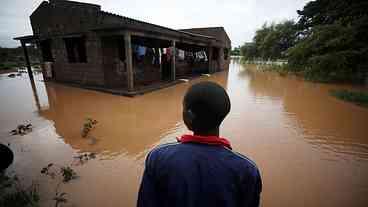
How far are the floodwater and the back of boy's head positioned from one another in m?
1.90

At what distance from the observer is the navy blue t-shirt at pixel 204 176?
0.86m

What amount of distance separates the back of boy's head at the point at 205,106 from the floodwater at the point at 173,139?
190 centimetres

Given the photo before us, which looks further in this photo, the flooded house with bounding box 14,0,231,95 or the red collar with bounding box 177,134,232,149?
the flooded house with bounding box 14,0,231,95

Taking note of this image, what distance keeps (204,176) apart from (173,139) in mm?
3215

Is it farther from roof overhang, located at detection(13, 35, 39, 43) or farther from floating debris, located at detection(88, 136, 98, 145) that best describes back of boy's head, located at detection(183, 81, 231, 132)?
roof overhang, located at detection(13, 35, 39, 43)

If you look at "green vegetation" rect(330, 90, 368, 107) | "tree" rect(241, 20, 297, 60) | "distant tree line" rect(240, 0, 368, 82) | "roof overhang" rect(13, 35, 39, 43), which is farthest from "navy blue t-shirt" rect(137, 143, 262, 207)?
"tree" rect(241, 20, 297, 60)

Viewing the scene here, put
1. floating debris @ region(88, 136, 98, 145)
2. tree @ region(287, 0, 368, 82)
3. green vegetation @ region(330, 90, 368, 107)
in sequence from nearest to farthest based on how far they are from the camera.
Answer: floating debris @ region(88, 136, 98, 145), green vegetation @ region(330, 90, 368, 107), tree @ region(287, 0, 368, 82)

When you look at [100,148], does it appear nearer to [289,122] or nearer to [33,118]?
[33,118]

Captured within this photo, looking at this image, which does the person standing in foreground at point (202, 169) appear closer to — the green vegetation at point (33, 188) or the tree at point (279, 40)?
the green vegetation at point (33, 188)

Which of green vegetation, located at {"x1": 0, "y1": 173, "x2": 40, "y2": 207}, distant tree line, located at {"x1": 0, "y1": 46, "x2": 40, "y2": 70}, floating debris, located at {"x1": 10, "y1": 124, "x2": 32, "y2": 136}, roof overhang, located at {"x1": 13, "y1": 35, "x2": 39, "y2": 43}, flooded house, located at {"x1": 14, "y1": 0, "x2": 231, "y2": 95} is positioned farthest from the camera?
distant tree line, located at {"x1": 0, "y1": 46, "x2": 40, "y2": 70}

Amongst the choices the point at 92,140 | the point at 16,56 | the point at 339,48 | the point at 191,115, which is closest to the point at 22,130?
the point at 92,140

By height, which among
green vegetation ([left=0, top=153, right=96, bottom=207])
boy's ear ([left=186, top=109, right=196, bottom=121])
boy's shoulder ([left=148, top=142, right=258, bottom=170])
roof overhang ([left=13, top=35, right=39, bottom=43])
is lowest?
green vegetation ([left=0, top=153, right=96, bottom=207])

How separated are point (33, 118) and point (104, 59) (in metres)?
4.05

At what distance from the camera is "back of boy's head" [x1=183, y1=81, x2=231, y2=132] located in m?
0.92
